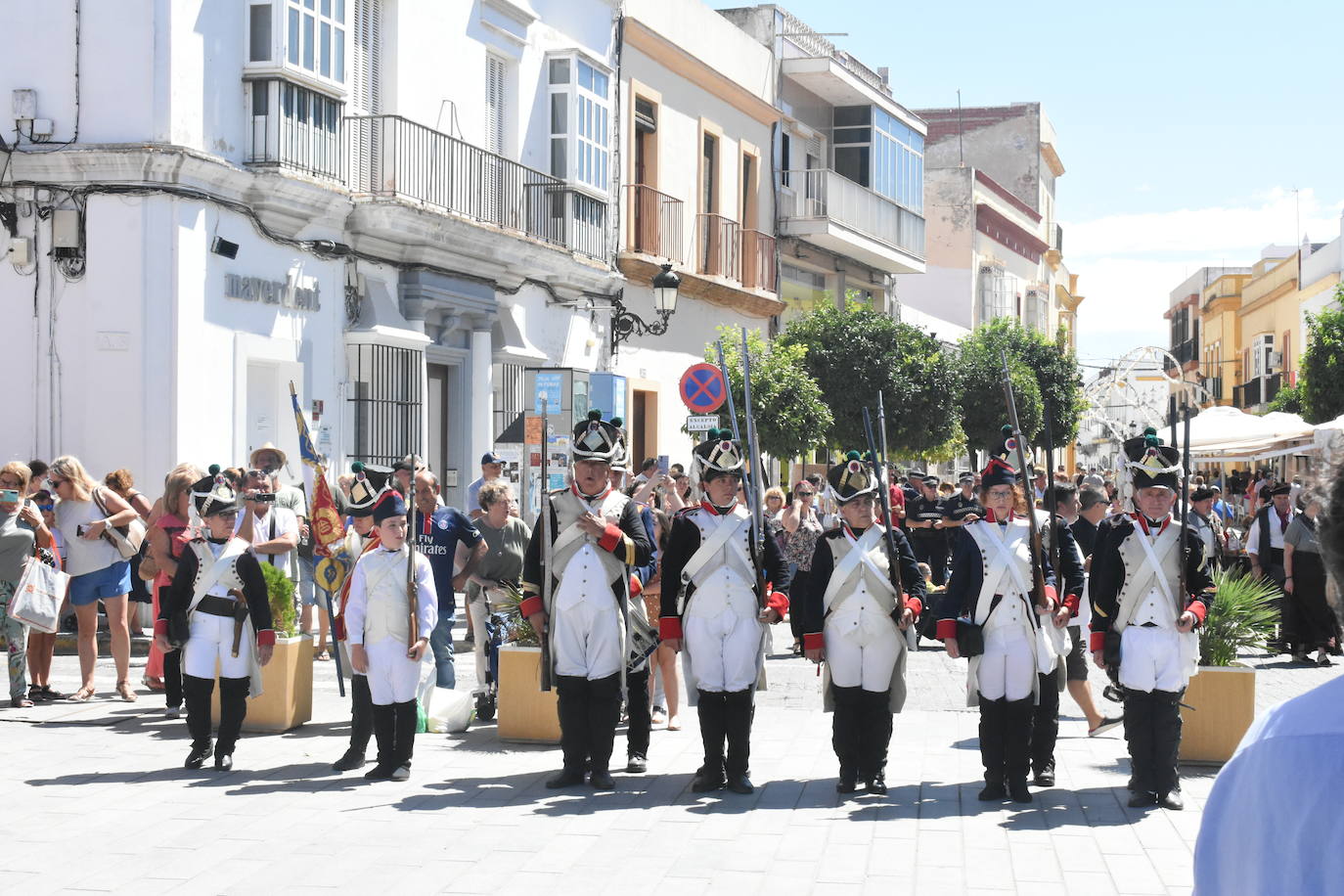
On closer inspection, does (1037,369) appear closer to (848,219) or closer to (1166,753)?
(848,219)

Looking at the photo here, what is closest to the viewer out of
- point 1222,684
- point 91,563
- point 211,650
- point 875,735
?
point 875,735

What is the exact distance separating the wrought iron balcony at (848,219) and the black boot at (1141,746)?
21.8m

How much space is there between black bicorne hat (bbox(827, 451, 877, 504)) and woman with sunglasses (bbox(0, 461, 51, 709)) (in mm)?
5483

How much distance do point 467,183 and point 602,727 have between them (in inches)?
433

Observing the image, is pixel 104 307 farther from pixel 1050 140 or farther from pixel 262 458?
pixel 1050 140

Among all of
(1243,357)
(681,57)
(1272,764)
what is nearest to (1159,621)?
(1272,764)

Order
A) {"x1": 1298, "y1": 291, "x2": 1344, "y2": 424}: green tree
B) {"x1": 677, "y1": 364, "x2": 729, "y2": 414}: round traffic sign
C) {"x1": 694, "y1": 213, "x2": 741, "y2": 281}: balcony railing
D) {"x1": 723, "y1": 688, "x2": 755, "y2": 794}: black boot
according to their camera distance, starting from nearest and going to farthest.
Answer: {"x1": 723, "y1": 688, "x2": 755, "y2": 794}: black boot < {"x1": 677, "y1": 364, "x2": 729, "y2": 414}: round traffic sign < {"x1": 694, "y1": 213, "x2": 741, "y2": 281}: balcony railing < {"x1": 1298, "y1": 291, "x2": 1344, "y2": 424}: green tree

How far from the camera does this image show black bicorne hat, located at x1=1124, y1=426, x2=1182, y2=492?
8070 millimetres

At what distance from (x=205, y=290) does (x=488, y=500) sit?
451 cm

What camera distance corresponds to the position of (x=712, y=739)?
800 centimetres

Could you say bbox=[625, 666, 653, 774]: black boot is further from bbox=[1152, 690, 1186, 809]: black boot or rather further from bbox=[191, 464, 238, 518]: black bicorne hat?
bbox=[1152, 690, 1186, 809]: black boot

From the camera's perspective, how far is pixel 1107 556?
8062mm

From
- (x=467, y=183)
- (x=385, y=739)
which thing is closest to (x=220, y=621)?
(x=385, y=739)

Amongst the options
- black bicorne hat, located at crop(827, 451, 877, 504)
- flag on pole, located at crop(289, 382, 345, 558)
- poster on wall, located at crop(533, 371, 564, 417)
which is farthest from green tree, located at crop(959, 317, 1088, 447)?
black bicorne hat, located at crop(827, 451, 877, 504)
